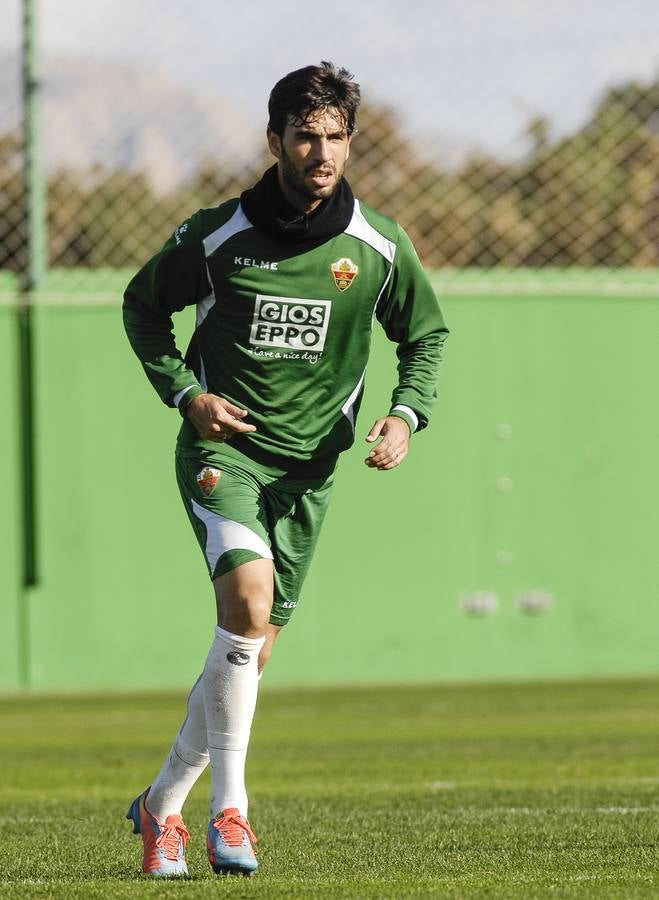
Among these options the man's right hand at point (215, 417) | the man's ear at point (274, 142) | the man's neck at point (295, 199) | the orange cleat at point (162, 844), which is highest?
the man's ear at point (274, 142)

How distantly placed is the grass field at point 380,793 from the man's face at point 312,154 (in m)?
1.87

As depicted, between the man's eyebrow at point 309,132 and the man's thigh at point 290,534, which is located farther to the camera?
the man's thigh at point 290,534

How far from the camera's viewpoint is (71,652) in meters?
13.4

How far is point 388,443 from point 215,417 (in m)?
0.48

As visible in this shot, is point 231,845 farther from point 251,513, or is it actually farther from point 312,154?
point 312,154

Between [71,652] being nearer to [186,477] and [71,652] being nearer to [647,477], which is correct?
[647,477]

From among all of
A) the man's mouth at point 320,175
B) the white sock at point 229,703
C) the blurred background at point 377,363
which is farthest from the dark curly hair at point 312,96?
the blurred background at point 377,363

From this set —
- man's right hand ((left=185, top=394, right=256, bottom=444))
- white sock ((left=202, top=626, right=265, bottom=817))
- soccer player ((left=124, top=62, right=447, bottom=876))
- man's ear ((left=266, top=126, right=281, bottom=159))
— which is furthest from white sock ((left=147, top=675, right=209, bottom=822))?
man's ear ((left=266, top=126, right=281, bottom=159))

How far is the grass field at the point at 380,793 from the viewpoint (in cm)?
460

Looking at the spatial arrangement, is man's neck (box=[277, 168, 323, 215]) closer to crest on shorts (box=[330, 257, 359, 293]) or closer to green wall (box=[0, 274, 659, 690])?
crest on shorts (box=[330, 257, 359, 293])

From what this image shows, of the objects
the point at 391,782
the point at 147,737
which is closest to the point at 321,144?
the point at 391,782

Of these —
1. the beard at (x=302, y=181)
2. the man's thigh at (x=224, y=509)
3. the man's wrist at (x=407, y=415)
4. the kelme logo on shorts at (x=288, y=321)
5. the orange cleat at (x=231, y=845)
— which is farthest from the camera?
the man's wrist at (x=407, y=415)

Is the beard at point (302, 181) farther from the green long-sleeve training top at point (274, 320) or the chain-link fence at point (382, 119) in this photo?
the chain-link fence at point (382, 119)

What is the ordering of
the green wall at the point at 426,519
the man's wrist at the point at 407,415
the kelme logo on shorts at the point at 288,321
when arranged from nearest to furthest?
the kelme logo on shorts at the point at 288,321 → the man's wrist at the point at 407,415 → the green wall at the point at 426,519
